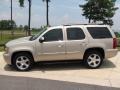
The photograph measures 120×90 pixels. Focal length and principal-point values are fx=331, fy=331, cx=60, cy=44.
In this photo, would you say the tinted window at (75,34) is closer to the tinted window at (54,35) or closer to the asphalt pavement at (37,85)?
the tinted window at (54,35)

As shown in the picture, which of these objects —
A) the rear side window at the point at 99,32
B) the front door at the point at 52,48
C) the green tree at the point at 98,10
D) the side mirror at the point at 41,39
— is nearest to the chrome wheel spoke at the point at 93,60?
the rear side window at the point at 99,32

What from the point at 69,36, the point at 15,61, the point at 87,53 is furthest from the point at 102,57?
the point at 15,61

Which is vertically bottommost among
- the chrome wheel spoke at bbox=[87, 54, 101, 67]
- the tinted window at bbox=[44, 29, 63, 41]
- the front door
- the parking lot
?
the parking lot

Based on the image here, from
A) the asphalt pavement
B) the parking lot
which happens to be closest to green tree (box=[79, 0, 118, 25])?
the parking lot

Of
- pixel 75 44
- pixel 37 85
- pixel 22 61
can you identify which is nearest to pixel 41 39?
pixel 22 61

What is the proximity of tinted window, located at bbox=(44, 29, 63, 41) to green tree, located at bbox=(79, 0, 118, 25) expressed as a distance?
32.8 m

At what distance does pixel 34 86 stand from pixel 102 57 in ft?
17.0

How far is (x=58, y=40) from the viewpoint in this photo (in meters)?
12.3

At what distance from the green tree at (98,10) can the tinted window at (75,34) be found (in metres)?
32.6

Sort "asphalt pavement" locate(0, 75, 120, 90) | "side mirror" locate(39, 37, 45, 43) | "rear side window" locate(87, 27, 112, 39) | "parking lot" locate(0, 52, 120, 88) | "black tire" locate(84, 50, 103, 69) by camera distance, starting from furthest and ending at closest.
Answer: "rear side window" locate(87, 27, 112, 39) < "black tire" locate(84, 50, 103, 69) < "side mirror" locate(39, 37, 45, 43) < "parking lot" locate(0, 52, 120, 88) < "asphalt pavement" locate(0, 75, 120, 90)

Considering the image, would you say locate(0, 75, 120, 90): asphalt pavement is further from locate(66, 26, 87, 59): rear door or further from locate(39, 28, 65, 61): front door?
locate(66, 26, 87, 59): rear door

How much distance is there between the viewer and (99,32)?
12562 millimetres

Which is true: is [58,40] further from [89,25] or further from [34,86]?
[34,86]

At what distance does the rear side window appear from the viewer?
41.0 feet
